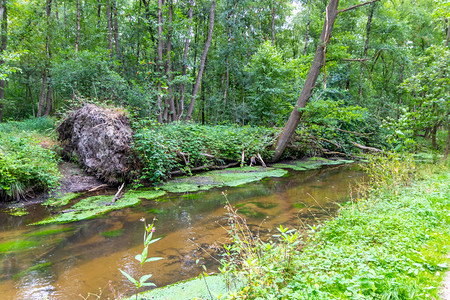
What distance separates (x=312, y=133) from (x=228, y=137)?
510 cm

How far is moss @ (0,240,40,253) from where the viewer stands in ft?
15.0

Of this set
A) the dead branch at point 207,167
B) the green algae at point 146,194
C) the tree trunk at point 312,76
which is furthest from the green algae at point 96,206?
the tree trunk at point 312,76

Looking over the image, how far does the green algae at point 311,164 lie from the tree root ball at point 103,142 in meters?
7.01

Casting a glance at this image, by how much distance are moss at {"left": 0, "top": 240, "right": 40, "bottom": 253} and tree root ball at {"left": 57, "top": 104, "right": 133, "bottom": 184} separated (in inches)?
138

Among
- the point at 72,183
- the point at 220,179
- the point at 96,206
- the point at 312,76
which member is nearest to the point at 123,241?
the point at 96,206

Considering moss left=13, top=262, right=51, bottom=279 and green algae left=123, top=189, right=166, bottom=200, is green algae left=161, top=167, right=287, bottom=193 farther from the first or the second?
moss left=13, top=262, right=51, bottom=279

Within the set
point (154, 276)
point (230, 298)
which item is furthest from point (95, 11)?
point (230, 298)

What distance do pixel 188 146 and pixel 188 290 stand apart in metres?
6.86

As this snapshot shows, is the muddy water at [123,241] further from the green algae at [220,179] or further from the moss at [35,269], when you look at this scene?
the green algae at [220,179]

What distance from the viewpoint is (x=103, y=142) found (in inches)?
328

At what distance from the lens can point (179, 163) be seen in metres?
9.75

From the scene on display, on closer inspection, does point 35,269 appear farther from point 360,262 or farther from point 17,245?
point 360,262

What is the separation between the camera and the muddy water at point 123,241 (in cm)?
364

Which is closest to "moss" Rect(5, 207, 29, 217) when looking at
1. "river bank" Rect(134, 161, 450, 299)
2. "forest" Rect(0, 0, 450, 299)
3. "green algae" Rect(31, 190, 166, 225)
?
"forest" Rect(0, 0, 450, 299)
